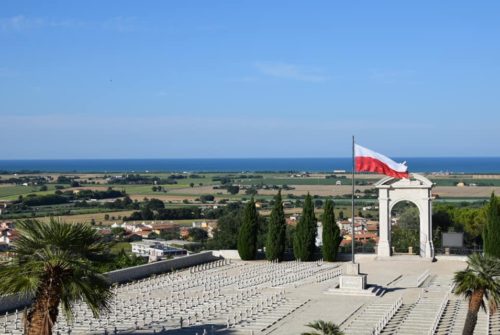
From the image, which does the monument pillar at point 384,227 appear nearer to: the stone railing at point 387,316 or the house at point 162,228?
the stone railing at point 387,316

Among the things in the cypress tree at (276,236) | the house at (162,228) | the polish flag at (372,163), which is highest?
the polish flag at (372,163)

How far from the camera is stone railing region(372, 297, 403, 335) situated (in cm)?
2498

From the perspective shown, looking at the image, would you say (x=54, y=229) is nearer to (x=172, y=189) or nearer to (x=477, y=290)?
(x=477, y=290)

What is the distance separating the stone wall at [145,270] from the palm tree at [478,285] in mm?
15933

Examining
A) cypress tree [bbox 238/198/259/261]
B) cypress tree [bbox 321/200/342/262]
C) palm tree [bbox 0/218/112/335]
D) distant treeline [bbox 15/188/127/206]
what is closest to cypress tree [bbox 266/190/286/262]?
cypress tree [bbox 238/198/259/261]

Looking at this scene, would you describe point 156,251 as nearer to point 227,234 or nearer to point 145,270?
point 227,234

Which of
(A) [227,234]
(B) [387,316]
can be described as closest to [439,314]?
(B) [387,316]

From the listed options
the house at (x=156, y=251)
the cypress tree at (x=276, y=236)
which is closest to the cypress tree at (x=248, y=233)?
the cypress tree at (x=276, y=236)

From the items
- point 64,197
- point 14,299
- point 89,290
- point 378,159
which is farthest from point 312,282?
point 64,197

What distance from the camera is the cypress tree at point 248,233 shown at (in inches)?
1842

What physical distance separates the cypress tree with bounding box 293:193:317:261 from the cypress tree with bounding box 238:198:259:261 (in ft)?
9.04

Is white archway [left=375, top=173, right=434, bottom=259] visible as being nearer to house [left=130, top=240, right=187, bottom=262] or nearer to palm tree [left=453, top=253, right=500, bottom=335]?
house [left=130, top=240, right=187, bottom=262]

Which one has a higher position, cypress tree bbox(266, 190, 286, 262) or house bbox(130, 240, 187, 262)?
cypress tree bbox(266, 190, 286, 262)

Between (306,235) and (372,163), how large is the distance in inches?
400
